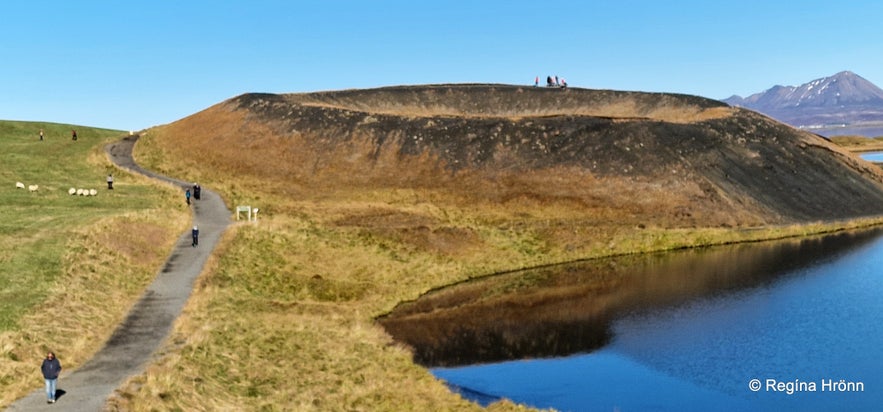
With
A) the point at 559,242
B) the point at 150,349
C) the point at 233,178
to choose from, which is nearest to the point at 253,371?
the point at 150,349

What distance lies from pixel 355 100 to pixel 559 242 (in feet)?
200

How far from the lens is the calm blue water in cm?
2966

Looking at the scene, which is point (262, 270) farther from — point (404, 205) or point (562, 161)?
point (562, 161)

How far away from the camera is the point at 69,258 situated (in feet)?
140

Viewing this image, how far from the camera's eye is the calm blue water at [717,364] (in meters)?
29.7

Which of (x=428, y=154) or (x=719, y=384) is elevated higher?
(x=428, y=154)

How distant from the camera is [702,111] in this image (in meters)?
107

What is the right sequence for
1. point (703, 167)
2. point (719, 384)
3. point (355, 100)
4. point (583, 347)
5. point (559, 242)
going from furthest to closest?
point (355, 100), point (703, 167), point (559, 242), point (583, 347), point (719, 384)

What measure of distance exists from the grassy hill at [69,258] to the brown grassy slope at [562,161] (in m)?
17.5

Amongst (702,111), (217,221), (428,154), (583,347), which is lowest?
(583,347)

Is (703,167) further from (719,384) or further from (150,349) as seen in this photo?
(150,349)

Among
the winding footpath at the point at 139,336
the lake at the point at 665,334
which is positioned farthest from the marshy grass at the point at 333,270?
the lake at the point at 665,334

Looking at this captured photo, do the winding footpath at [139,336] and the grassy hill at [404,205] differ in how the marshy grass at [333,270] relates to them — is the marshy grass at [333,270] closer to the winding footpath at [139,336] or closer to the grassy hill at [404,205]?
the grassy hill at [404,205]

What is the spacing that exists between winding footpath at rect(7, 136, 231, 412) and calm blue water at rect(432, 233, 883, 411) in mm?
13424
